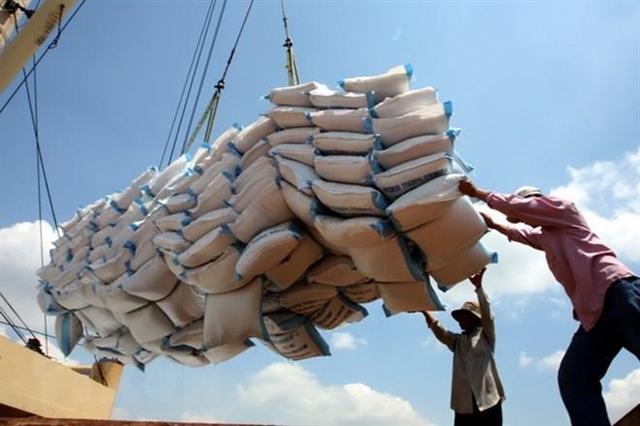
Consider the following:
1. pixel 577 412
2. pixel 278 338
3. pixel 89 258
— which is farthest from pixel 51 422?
pixel 89 258

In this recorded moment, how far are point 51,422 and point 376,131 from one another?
2.14 meters

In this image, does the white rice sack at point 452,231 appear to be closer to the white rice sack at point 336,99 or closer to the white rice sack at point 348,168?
the white rice sack at point 348,168

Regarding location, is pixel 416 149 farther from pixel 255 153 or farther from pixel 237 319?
pixel 237 319

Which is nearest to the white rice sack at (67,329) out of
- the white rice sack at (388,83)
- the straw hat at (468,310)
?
the white rice sack at (388,83)

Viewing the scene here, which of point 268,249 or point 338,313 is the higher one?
point 268,249

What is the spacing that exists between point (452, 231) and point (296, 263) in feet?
3.43

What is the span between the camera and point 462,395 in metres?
2.71

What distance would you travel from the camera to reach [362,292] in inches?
146

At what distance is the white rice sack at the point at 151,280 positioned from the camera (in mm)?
3949

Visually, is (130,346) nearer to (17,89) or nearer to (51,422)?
(51,422)

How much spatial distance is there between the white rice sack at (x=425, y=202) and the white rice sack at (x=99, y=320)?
2923 millimetres

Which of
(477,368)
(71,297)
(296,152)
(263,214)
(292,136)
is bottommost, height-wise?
(477,368)

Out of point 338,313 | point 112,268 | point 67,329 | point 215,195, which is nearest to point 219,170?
point 215,195

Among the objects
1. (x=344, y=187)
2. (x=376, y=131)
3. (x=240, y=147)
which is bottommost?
(x=344, y=187)
